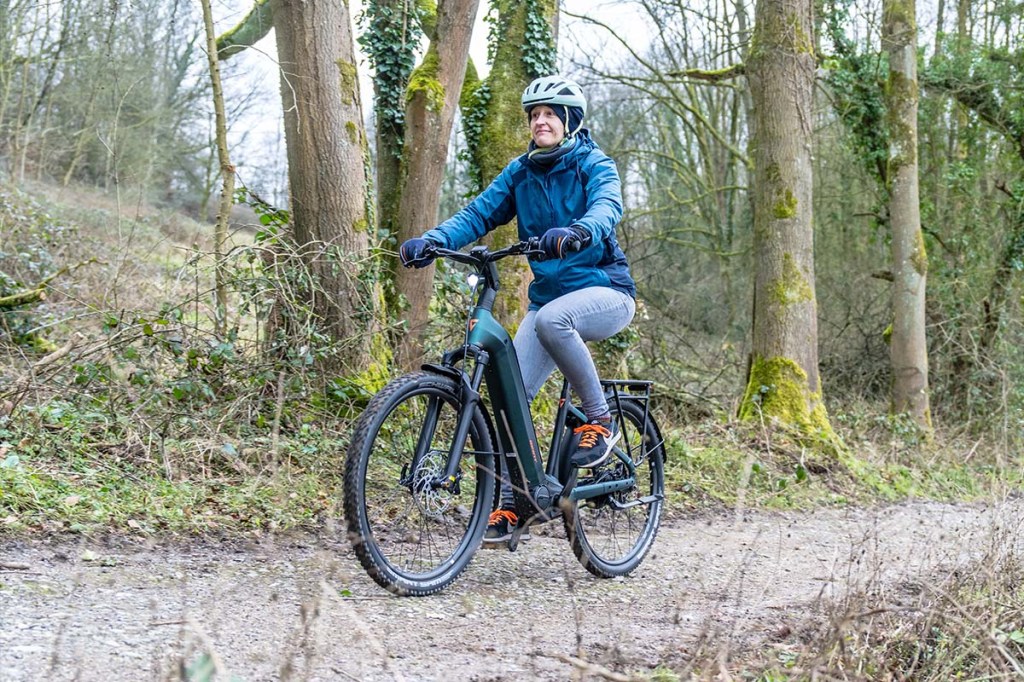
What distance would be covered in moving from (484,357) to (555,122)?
1.20 metres

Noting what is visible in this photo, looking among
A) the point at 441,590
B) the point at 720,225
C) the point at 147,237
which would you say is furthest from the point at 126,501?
the point at 720,225

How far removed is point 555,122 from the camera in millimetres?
4750

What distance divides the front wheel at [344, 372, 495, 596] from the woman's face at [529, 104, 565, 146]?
128 centimetres

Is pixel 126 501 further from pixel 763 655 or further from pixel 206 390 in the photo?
pixel 763 655

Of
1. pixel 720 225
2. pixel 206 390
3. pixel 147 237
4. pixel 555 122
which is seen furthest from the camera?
pixel 720 225

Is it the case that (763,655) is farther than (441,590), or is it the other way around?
(441,590)

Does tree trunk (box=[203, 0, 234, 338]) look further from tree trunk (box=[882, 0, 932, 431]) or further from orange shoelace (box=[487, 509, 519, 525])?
tree trunk (box=[882, 0, 932, 431])

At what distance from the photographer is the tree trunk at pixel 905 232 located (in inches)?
515

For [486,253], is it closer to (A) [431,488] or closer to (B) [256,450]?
(A) [431,488]

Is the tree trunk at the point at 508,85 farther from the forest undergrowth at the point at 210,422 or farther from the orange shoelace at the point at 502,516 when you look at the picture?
the orange shoelace at the point at 502,516

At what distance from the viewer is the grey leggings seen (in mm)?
4668

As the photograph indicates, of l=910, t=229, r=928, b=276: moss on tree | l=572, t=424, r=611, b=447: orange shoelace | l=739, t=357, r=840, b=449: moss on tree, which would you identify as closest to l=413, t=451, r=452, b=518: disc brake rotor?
l=572, t=424, r=611, b=447: orange shoelace

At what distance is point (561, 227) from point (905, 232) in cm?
980

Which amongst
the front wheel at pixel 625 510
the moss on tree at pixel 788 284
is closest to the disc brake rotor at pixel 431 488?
the front wheel at pixel 625 510
